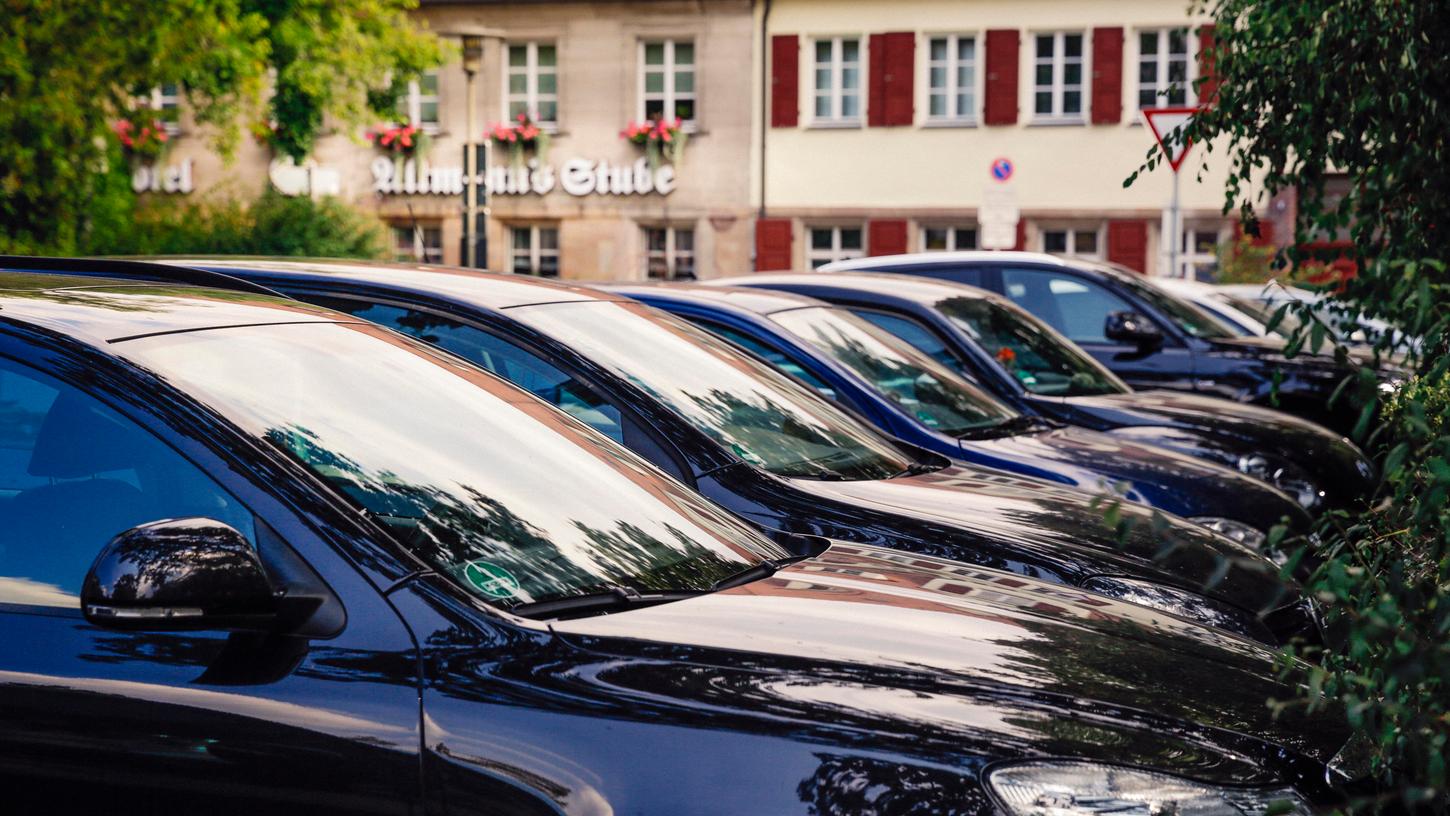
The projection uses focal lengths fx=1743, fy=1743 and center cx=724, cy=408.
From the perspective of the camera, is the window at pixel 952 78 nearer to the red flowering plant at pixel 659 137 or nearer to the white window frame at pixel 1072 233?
the white window frame at pixel 1072 233

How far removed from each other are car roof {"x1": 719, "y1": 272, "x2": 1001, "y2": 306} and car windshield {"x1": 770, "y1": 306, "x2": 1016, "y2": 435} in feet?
3.51

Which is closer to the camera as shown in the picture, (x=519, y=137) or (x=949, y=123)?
(x=949, y=123)

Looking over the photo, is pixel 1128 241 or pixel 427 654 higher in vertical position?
pixel 1128 241

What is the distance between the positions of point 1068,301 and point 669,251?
65.7 feet

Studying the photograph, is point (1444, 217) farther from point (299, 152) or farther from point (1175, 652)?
point (299, 152)

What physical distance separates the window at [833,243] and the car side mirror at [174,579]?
29270 mm

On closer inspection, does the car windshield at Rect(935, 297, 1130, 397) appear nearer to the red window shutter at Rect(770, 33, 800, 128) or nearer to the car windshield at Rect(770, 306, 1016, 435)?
the car windshield at Rect(770, 306, 1016, 435)

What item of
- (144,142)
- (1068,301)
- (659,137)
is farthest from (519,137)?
(1068,301)

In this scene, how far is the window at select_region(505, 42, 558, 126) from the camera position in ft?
106

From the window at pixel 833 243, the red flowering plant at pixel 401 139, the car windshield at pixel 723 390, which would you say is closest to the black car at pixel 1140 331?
the car windshield at pixel 723 390

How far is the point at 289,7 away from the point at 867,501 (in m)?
21.6

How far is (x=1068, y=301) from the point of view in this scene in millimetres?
12453

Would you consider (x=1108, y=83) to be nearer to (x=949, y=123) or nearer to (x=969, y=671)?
(x=949, y=123)

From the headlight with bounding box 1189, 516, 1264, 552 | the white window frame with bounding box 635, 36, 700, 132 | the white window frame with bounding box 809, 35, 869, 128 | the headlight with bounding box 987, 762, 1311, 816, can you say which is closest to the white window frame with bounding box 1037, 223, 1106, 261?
the white window frame with bounding box 809, 35, 869, 128
